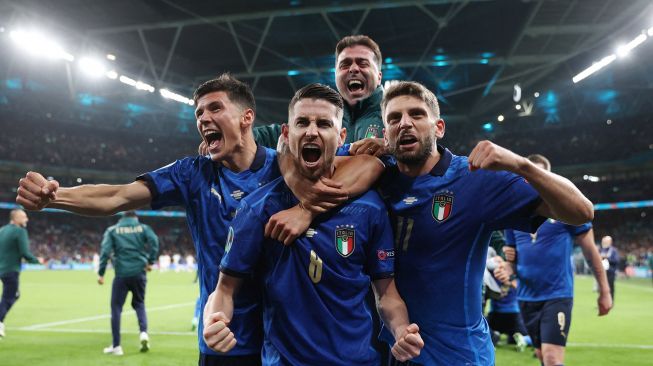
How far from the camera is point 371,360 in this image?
8.18 ft

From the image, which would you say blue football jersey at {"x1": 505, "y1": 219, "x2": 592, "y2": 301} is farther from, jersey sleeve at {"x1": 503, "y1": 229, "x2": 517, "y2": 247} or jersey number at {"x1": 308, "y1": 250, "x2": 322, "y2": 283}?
jersey number at {"x1": 308, "y1": 250, "x2": 322, "y2": 283}

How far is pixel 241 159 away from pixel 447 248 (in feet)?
4.26

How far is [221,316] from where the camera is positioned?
7.69 feet

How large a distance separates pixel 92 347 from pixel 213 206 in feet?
21.5

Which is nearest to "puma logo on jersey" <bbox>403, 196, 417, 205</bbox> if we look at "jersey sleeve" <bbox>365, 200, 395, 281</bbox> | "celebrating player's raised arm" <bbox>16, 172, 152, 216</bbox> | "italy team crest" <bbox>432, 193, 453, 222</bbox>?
"italy team crest" <bbox>432, 193, 453, 222</bbox>

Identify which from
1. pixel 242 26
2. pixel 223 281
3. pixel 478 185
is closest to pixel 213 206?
pixel 223 281

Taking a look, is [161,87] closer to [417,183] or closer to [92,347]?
[92,347]

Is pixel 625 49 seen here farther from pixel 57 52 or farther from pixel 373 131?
pixel 57 52

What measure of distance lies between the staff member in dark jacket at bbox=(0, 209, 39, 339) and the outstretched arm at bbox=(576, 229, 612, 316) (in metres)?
9.35

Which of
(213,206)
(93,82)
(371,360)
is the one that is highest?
(93,82)

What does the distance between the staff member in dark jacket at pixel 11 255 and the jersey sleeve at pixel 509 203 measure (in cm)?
966

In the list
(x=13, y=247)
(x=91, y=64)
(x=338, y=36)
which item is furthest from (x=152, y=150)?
(x=13, y=247)

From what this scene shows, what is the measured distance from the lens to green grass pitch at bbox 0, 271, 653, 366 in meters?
7.68

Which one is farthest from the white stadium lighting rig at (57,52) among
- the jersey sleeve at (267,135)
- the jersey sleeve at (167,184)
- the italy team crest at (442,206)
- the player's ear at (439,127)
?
the italy team crest at (442,206)
